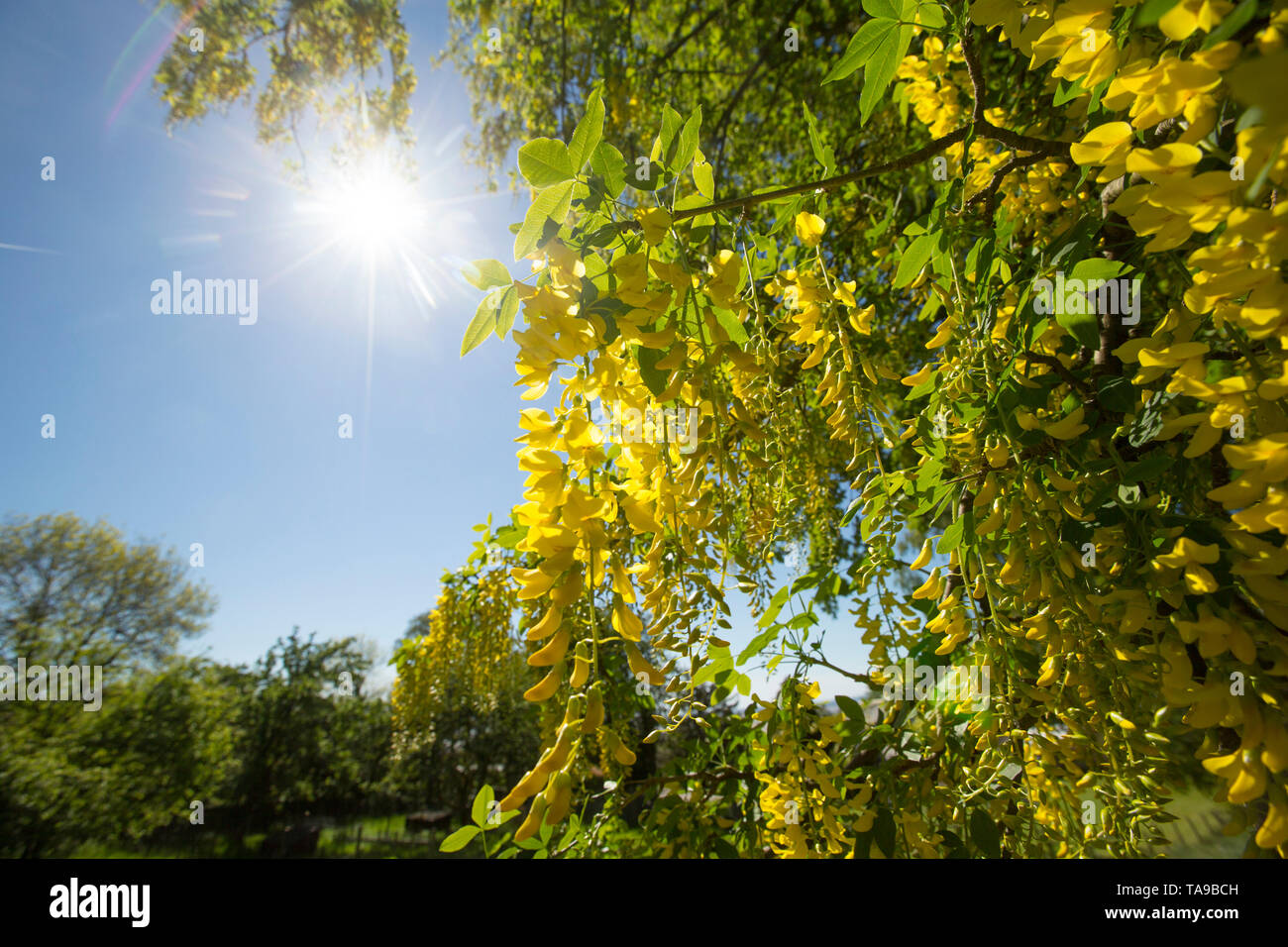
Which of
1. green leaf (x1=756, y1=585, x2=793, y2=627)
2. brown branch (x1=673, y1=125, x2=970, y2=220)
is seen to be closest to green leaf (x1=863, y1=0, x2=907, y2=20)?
brown branch (x1=673, y1=125, x2=970, y2=220)

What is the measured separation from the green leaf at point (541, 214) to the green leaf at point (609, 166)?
97 mm

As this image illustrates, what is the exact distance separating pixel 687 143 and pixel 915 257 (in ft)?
2.02

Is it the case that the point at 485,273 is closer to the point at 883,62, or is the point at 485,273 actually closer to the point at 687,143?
the point at 687,143

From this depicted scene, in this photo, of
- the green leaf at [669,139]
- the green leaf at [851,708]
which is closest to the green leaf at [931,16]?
the green leaf at [669,139]

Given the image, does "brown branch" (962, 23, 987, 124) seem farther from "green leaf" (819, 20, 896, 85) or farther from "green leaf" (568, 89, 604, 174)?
"green leaf" (568, 89, 604, 174)

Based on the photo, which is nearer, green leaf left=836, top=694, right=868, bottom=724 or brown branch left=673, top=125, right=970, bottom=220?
brown branch left=673, top=125, right=970, bottom=220

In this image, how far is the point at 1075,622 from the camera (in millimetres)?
984

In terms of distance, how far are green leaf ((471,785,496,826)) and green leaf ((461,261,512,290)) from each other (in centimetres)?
105

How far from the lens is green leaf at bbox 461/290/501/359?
0.80 meters

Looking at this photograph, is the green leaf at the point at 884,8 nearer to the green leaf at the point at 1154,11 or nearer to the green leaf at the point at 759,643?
the green leaf at the point at 1154,11

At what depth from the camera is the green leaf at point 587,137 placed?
0.78 metres
